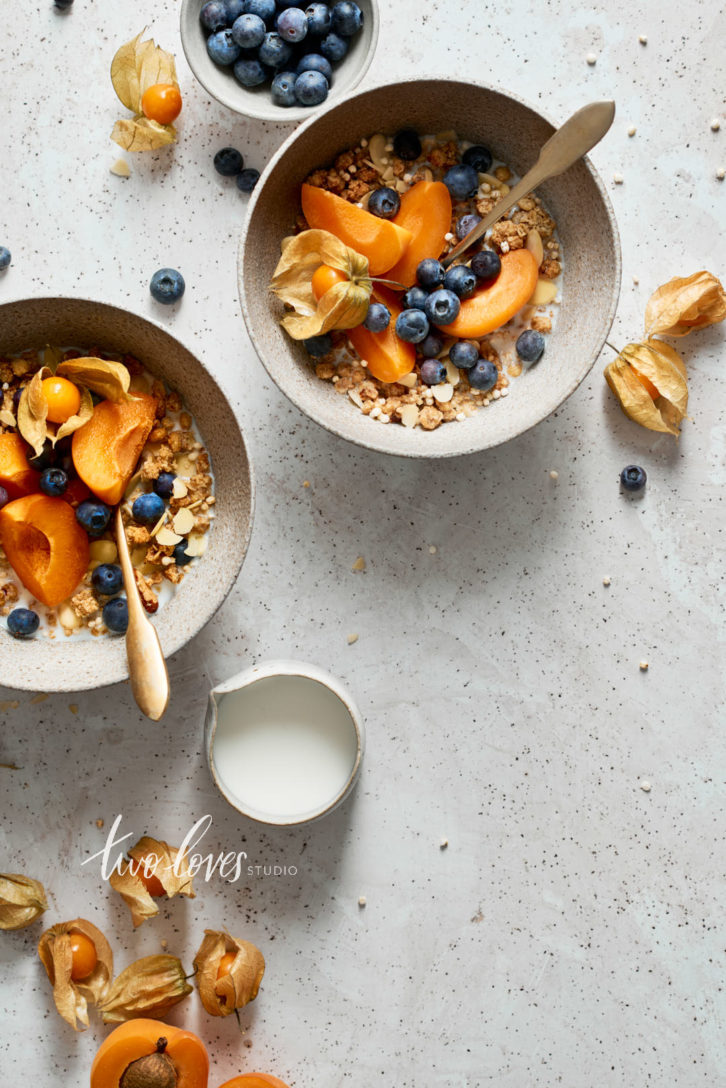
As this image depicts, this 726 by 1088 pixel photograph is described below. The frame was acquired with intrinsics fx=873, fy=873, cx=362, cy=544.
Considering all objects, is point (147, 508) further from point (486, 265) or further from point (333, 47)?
point (333, 47)

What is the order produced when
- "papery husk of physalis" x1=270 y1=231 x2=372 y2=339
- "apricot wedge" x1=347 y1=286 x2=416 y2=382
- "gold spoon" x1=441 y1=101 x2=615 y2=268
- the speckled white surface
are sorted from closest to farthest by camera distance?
"gold spoon" x1=441 y1=101 x2=615 y2=268 → "papery husk of physalis" x1=270 y1=231 x2=372 y2=339 → "apricot wedge" x1=347 y1=286 x2=416 y2=382 → the speckled white surface

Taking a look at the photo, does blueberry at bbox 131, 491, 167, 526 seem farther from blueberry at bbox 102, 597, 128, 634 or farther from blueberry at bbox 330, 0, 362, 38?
blueberry at bbox 330, 0, 362, 38

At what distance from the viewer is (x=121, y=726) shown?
4.68ft

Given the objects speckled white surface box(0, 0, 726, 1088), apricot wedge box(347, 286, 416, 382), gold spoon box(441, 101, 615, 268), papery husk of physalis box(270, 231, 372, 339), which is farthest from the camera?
speckled white surface box(0, 0, 726, 1088)

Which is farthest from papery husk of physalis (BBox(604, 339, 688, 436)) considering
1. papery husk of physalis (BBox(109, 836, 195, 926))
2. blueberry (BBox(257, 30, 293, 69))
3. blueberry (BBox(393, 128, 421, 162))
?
papery husk of physalis (BBox(109, 836, 195, 926))

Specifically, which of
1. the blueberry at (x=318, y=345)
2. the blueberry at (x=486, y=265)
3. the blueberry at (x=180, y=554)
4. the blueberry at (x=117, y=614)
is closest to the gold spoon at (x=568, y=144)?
the blueberry at (x=486, y=265)

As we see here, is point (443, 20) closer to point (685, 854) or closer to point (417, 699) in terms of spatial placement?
point (417, 699)

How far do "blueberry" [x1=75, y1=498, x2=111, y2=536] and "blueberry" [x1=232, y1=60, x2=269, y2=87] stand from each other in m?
0.68

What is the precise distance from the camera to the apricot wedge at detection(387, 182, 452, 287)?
1.30m

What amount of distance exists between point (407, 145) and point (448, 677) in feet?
2.76

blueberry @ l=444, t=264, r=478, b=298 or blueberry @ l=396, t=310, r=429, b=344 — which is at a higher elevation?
blueberry @ l=444, t=264, r=478, b=298

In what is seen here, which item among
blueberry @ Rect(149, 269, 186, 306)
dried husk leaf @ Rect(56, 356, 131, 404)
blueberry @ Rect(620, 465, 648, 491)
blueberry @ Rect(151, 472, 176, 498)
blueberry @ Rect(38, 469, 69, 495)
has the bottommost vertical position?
blueberry @ Rect(38, 469, 69, 495)

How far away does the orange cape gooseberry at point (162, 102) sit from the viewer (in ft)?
→ 4.44

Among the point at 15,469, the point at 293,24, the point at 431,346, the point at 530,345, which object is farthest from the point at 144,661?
the point at 293,24
